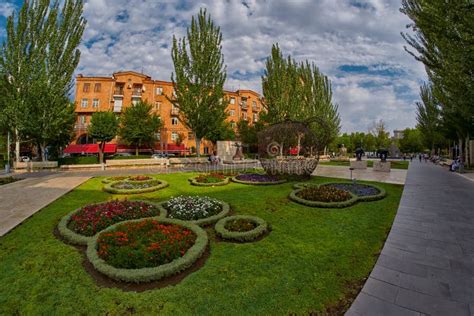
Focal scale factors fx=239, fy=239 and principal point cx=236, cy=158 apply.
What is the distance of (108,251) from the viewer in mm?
4973

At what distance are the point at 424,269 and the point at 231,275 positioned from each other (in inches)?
147

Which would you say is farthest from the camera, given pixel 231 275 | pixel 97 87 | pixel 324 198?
pixel 97 87

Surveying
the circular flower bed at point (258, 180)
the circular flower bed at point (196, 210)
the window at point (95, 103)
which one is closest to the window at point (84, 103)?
the window at point (95, 103)

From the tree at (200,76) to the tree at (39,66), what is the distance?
9.90 m

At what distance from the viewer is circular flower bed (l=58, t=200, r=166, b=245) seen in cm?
636

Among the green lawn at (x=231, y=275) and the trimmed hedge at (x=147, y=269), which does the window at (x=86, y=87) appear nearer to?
the green lawn at (x=231, y=275)

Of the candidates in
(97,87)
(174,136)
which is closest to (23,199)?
(174,136)

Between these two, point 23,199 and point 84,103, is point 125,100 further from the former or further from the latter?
point 23,199

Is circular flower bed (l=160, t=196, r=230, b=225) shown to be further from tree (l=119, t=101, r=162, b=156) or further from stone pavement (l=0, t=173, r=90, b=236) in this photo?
tree (l=119, t=101, r=162, b=156)

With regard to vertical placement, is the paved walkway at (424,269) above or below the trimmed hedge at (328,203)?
below

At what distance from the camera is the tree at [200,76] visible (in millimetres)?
26484

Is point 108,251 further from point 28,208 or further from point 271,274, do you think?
point 28,208

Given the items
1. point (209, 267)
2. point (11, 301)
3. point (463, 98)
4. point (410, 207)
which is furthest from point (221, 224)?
point (463, 98)

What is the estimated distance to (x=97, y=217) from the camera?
23.4 feet
